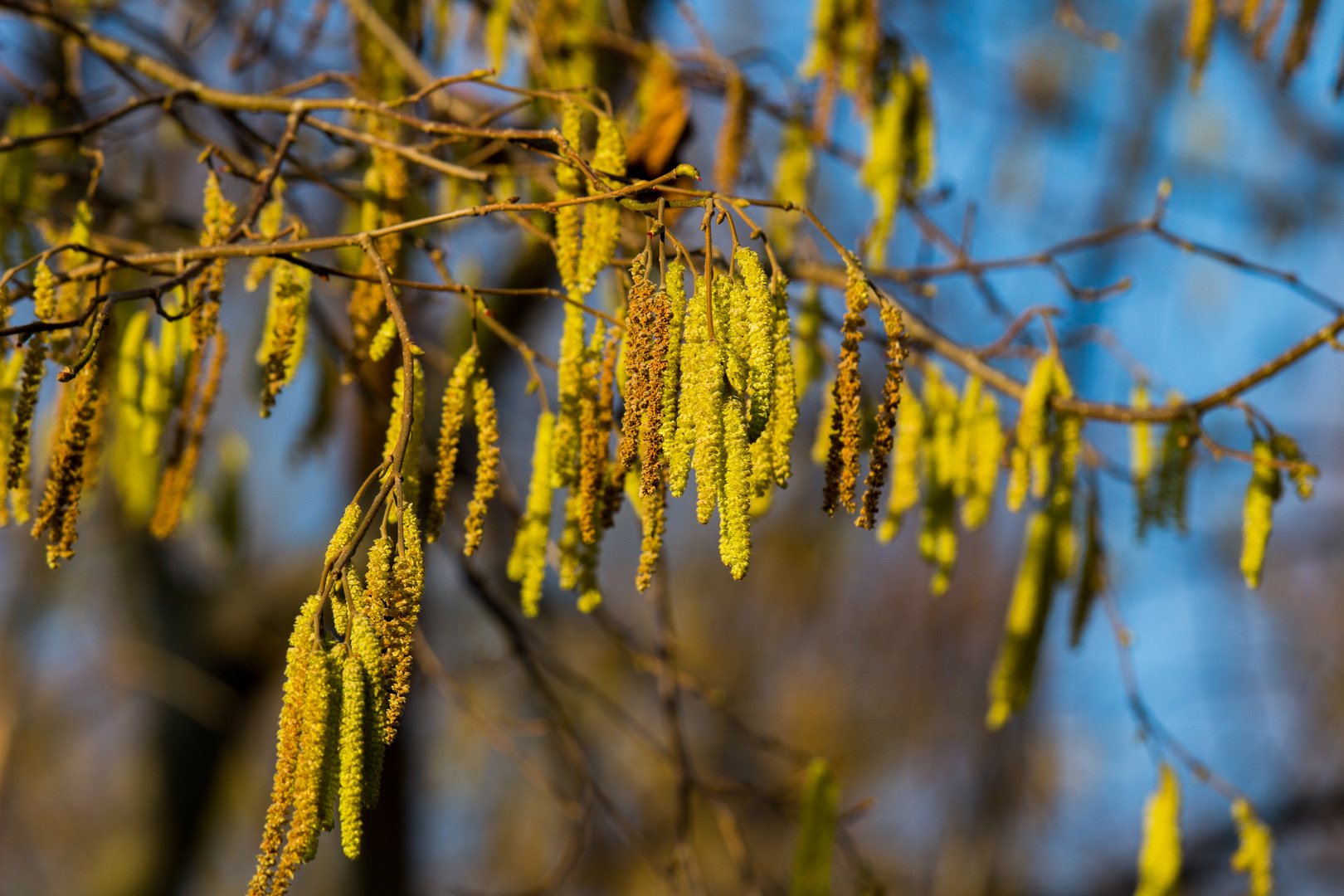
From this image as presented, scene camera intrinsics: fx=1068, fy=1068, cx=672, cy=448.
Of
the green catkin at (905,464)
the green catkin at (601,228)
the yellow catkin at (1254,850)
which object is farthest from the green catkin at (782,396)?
the yellow catkin at (1254,850)

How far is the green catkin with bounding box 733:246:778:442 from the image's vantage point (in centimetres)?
100

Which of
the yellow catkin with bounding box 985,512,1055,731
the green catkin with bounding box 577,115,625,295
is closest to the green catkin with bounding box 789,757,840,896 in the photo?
the yellow catkin with bounding box 985,512,1055,731

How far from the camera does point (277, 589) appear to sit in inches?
168

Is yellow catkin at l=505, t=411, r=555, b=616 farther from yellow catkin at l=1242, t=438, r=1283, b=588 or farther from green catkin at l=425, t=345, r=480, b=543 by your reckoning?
yellow catkin at l=1242, t=438, r=1283, b=588

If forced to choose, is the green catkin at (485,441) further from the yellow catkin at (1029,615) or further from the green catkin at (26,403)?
the yellow catkin at (1029,615)

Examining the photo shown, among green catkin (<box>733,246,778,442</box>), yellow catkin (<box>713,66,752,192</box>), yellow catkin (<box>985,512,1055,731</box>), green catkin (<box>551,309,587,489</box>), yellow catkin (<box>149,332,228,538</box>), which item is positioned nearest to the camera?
green catkin (<box>733,246,778,442</box>)

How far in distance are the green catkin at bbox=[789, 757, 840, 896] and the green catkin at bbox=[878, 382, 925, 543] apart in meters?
0.47

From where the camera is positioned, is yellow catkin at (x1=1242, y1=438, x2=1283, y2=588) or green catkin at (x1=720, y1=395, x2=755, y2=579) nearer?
green catkin at (x1=720, y1=395, x2=755, y2=579)

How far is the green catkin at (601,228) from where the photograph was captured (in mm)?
1282

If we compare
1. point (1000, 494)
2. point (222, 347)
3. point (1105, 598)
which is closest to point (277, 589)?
point (222, 347)

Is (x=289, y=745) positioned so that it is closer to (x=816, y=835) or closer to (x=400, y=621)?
(x=400, y=621)

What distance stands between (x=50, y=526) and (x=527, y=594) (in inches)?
22.4

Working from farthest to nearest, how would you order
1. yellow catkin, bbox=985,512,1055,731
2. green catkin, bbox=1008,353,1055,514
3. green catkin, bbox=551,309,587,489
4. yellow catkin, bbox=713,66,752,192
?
1. yellow catkin, bbox=713,66,752,192
2. yellow catkin, bbox=985,512,1055,731
3. green catkin, bbox=1008,353,1055,514
4. green catkin, bbox=551,309,587,489

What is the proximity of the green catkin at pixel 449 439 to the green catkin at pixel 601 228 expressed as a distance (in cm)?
17
